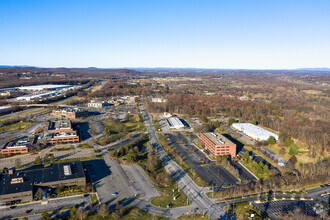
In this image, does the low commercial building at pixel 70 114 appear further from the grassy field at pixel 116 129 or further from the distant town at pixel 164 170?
the grassy field at pixel 116 129

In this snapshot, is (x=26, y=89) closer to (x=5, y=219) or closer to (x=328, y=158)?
(x=5, y=219)

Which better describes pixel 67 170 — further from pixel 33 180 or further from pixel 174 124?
pixel 174 124

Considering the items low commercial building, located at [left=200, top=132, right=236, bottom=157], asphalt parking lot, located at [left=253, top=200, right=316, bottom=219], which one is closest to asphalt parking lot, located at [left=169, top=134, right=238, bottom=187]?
low commercial building, located at [left=200, top=132, right=236, bottom=157]

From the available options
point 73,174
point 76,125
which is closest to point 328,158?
point 73,174

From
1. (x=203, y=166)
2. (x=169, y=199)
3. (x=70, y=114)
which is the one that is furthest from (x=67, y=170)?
(x=70, y=114)

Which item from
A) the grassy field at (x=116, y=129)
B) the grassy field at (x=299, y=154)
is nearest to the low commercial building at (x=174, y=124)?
the grassy field at (x=116, y=129)
